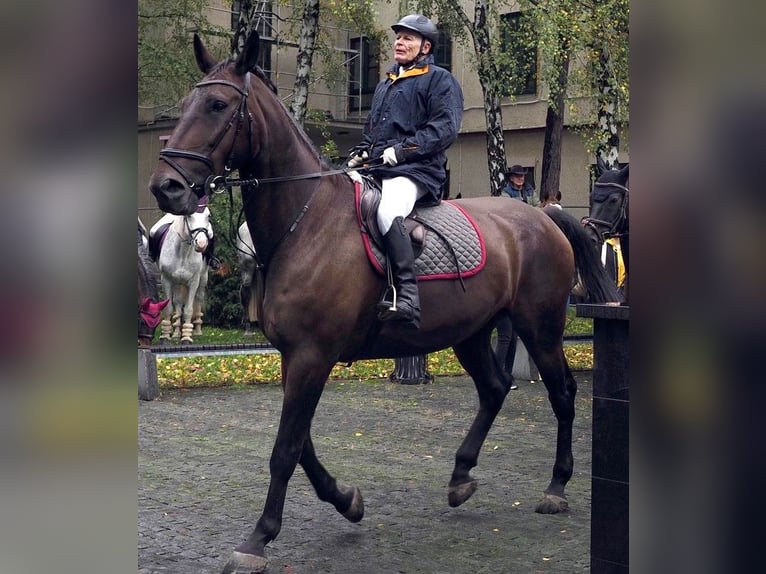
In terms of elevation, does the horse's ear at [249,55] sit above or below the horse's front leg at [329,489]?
above

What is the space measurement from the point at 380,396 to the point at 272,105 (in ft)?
23.4

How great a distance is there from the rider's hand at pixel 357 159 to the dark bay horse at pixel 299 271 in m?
0.31

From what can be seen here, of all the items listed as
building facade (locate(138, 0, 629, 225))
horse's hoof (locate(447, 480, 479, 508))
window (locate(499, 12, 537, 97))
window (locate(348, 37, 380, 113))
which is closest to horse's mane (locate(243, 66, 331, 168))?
horse's hoof (locate(447, 480, 479, 508))

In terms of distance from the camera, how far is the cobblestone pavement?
5828 mm

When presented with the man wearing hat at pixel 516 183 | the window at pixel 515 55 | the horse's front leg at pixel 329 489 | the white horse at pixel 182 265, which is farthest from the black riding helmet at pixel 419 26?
the window at pixel 515 55

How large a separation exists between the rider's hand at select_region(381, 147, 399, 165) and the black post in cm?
756

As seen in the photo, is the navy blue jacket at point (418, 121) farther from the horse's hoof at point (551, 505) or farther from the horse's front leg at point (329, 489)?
the horse's hoof at point (551, 505)

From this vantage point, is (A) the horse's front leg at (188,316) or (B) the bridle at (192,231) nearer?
(B) the bridle at (192,231)

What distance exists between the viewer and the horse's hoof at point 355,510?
21.0 feet

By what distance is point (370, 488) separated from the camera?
7684 mm

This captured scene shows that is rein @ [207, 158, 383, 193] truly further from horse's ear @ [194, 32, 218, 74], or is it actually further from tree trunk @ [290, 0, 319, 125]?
tree trunk @ [290, 0, 319, 125]
